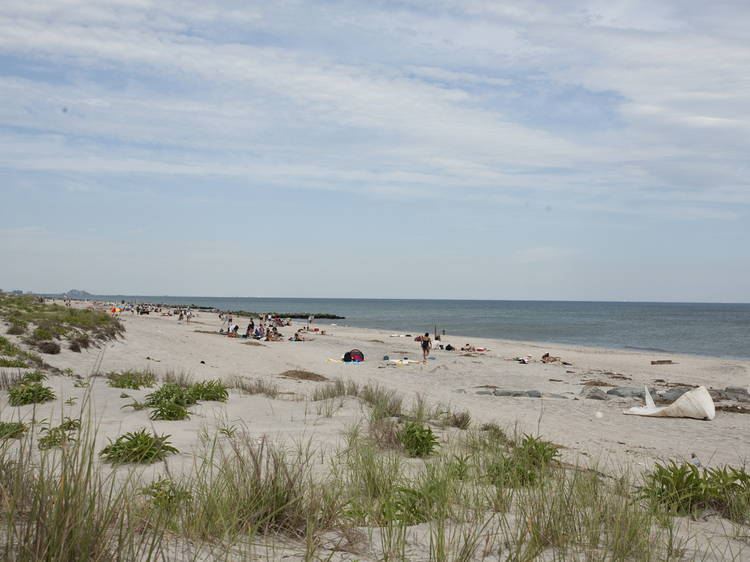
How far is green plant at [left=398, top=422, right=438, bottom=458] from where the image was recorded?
5.28 meters

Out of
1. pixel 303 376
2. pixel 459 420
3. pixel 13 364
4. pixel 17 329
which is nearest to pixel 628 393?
pixel 459 420

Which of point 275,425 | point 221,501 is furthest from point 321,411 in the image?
point 221,501

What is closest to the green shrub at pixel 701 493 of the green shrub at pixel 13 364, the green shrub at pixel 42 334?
the green shrub at pixel 13 364

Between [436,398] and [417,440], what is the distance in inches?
279

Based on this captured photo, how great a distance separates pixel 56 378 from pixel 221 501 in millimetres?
8607

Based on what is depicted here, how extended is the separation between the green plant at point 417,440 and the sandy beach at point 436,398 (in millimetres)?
883

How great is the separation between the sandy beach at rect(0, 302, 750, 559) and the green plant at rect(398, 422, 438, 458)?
2.90ft

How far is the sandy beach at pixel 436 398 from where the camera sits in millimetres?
6461

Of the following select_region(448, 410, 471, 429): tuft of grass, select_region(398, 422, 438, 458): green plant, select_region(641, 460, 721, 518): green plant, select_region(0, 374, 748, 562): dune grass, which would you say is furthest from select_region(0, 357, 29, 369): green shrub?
select_region(641, 460, 721, 518): green plant

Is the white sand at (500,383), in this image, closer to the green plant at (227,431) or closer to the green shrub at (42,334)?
the green plant at (227,431)

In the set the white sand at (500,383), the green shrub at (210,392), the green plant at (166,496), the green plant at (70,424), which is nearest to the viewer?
the green plant at (70,424)

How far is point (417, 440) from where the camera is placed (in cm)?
542

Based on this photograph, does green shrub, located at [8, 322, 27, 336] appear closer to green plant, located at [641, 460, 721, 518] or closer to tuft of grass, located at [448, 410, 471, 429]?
tuft of grass, located at [448, 410, 471, 429]

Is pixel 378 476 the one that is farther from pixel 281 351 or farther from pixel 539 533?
pixel 281 351
